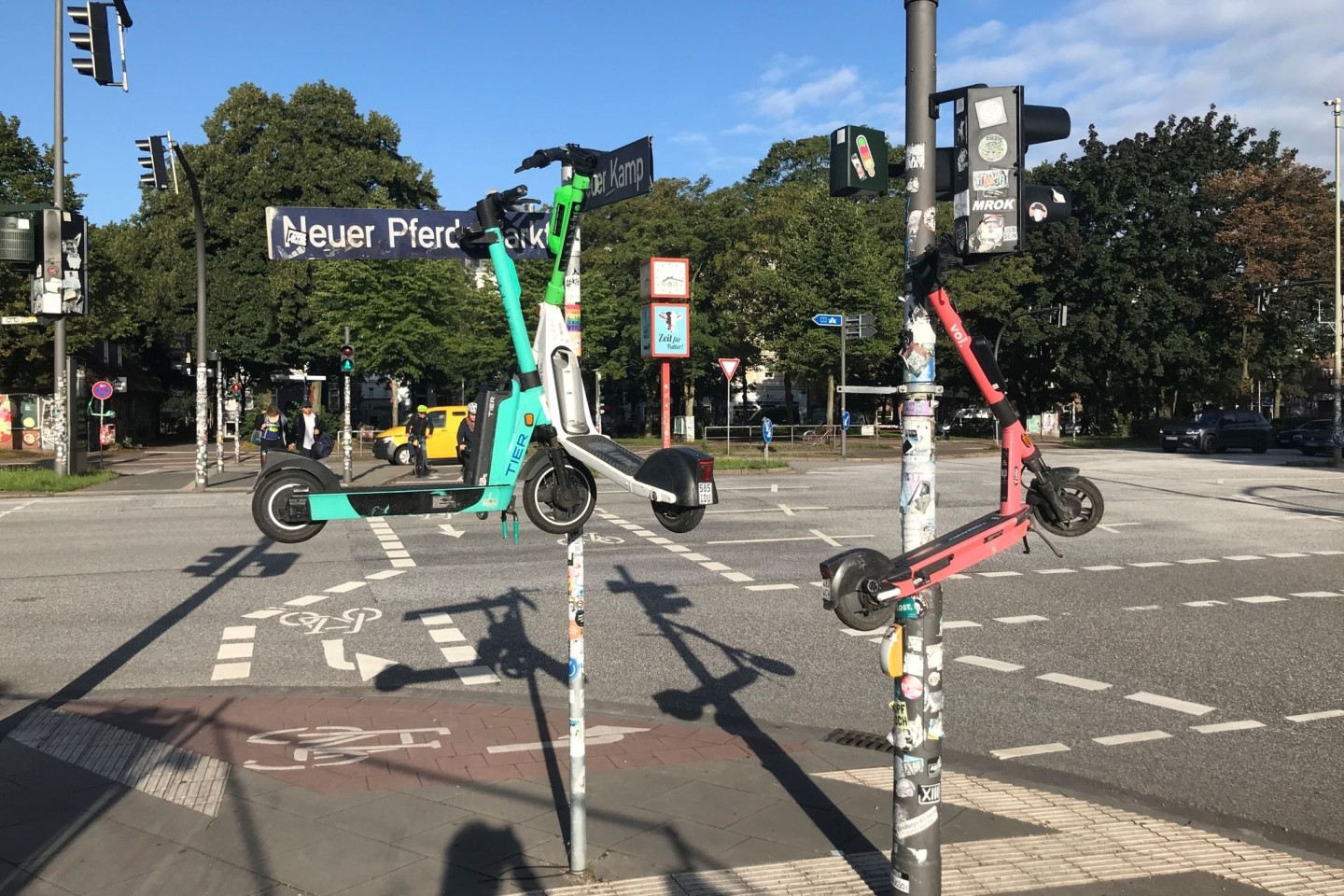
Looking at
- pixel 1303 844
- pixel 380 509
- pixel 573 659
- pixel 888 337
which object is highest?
pixel 888 337

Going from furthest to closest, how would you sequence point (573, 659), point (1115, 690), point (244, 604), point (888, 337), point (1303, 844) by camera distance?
point (888, 337), point (244, 604), point (1115, 690), point (1303, 844), point (573, 659)

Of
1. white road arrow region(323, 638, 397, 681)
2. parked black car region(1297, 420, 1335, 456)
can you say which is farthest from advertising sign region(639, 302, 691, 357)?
parked black car region(1297, 420, 1335, 456)

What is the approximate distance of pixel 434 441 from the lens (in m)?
31.7

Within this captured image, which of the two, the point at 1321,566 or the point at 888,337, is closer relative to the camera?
the point at 1321,566

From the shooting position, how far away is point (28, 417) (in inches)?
1625

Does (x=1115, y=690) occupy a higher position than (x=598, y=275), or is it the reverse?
(x=598, y=275)

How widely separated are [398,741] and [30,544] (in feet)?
34.7

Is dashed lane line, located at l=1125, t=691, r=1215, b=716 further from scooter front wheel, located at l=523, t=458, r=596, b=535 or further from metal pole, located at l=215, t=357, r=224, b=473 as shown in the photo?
metal pole, located at l=215, t=357, r=224, b=473

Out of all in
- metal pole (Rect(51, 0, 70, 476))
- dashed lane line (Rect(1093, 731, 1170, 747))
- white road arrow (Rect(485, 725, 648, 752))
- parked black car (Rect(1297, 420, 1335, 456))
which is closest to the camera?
white road arrow (Rect(485, 725, 648, 752))

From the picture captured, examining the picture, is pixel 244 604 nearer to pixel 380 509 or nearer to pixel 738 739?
pixel 738 739

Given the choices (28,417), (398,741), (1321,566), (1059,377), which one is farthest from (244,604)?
(1059,377)

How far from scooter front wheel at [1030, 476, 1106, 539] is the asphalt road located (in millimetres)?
1904

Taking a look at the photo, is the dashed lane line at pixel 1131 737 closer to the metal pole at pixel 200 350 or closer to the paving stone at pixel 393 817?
the paving stone at pixel 393 817

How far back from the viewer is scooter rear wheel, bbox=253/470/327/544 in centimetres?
467
